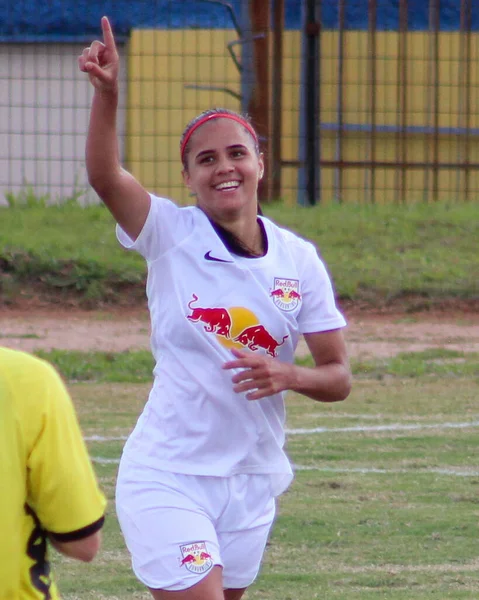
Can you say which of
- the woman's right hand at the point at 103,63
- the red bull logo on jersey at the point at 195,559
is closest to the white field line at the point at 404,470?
the red bull logo on jersey at the point at 195,559

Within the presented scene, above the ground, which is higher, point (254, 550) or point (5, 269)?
point (254, 550)

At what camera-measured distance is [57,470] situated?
2.39 meters

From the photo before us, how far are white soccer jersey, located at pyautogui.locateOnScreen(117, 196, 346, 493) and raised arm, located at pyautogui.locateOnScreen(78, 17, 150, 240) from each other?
0.05 m

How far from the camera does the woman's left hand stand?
3.57 meters

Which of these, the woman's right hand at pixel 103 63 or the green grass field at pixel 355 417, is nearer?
the woman's right hand at pixel 103 63

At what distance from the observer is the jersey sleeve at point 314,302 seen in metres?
3.94

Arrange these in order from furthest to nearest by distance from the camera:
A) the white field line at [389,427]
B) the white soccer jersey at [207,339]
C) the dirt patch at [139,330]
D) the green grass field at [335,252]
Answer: the green grass field at [335,252] → the dirt patch at [139,330] → the white field line at [389,427] → the white soccer jersey at [207,339]

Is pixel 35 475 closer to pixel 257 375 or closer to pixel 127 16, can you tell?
pixel 257 375

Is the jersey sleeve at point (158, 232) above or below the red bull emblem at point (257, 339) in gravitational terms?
above

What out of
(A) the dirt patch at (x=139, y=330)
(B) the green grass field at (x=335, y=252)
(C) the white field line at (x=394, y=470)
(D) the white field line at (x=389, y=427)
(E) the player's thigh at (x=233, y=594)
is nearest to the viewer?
(E) the player's thigh at (x=233, y=594)

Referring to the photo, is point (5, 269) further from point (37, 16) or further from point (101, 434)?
point (101, 434)

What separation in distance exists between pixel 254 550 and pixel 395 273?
370 inches

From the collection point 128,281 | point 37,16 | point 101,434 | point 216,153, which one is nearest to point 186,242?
point 216,153

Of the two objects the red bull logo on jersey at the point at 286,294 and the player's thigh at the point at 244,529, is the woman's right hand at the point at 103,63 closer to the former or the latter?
the red bull logo on jersey at the point at 286,294
